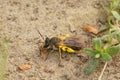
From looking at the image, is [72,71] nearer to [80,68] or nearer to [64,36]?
[80,68]

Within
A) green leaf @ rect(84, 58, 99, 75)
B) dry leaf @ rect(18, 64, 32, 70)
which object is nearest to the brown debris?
dry leaf @ rect(18, 64, 32, 70)

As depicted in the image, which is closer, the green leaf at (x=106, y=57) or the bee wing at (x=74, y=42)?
the green leaf at (x=106, y=57)

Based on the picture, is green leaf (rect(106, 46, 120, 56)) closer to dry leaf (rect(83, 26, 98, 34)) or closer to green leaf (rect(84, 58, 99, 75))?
green leaf (rect(84, 58, 99, 75))

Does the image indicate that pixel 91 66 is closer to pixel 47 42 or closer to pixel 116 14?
pixel 47 42

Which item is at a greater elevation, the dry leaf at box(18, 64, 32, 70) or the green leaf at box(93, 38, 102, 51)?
the green leaf at box(93, 38, 102, 51)

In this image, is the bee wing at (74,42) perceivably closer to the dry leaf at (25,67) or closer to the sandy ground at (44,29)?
the sandy ground at (44,29)

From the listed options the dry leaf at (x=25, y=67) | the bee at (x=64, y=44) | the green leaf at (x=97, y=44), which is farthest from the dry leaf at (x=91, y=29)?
the dry leaf at (x=25, y=67)

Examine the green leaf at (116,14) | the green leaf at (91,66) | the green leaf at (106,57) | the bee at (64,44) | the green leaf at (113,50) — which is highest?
the green leaf at (116,14)

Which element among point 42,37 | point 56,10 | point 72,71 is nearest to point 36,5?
A: point 56,10
